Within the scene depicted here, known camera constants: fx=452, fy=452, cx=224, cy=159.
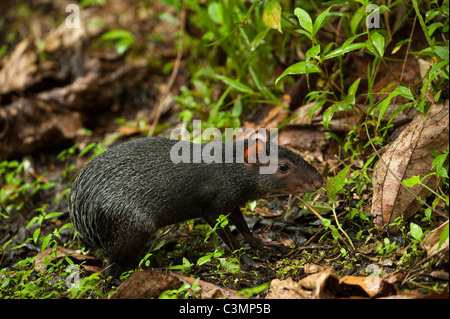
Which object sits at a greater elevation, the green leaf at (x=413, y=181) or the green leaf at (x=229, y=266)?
the green leaf at (x=413, y=181)

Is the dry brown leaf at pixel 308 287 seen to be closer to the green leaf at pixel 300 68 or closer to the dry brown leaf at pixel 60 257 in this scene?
the green leaf at pixel 300 68

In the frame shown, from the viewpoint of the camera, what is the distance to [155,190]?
5.16 metres

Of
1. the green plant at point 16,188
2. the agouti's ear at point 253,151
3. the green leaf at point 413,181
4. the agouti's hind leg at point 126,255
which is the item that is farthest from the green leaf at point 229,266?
the green plant at point 16,188

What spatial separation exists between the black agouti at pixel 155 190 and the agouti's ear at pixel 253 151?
12 mm

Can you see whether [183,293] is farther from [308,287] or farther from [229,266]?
[308,287]

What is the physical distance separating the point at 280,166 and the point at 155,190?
4.88 ft

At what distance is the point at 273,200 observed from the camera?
619cm

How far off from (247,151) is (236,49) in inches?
115

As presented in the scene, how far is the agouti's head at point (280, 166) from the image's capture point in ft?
17.4

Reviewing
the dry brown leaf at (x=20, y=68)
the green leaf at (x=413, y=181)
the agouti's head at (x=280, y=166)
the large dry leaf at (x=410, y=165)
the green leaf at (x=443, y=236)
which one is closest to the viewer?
the green leaf at (x=443, y=236)

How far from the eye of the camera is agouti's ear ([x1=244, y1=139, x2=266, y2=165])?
209 inches

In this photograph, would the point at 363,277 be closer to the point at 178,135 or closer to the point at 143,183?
the point at 143,183

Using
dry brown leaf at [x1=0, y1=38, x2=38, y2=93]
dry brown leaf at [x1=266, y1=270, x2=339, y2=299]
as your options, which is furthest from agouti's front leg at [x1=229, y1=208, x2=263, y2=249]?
dry brown leaf at [x1=0, y1=38, x2=38, y2=93]
